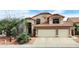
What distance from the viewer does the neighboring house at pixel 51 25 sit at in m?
2.84

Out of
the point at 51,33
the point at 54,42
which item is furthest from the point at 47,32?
the point at 54,42

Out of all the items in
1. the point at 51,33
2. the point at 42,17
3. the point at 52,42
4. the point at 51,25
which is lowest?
the point at 52,42

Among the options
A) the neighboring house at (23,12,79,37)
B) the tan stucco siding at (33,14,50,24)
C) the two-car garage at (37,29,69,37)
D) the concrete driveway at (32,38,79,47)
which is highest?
the tan stucco siding at (33,14,50,24)

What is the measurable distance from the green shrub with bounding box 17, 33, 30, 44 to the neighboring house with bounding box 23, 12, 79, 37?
0.23 feet

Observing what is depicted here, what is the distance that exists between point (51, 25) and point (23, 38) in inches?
16.7

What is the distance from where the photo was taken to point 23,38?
285cm

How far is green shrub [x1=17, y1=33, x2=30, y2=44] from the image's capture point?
112 inches

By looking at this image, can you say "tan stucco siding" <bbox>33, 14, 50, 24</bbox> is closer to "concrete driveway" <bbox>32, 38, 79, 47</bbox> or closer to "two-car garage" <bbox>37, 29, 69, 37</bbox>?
"two-car garage" <bbox>37, 29, 69, 37</bbox>

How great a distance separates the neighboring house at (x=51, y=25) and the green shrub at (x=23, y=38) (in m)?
0.07

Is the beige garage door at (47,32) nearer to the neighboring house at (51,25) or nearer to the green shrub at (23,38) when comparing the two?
the neighboring house at (51,25)

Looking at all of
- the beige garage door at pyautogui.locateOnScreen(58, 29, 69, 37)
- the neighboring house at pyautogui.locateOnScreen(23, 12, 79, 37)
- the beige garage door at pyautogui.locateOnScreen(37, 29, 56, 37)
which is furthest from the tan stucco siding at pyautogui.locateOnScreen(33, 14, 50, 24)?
the beige garage door at pyautogui.locateOnScreen(58, 29, 69, 37)

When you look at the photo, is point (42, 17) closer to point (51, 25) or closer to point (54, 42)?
point (51, 25)
